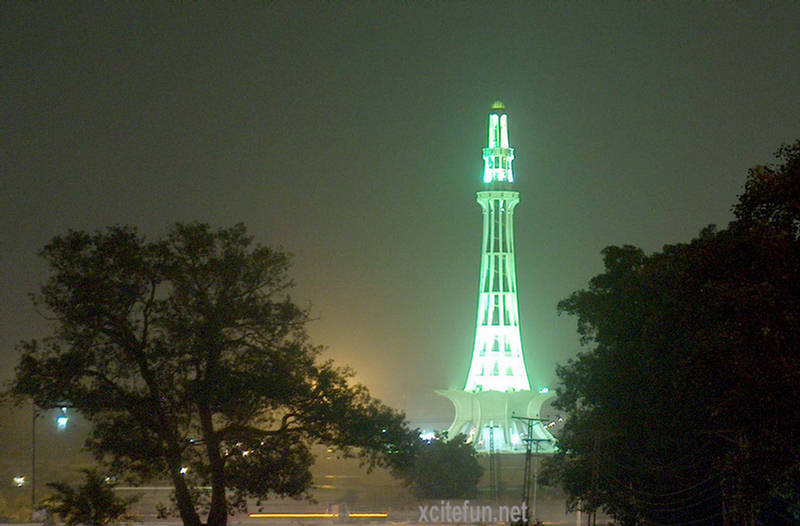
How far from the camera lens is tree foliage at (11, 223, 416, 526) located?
3122cm

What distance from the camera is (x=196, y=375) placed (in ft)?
103

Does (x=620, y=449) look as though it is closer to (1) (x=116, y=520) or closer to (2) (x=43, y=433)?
(1) (x=116, y=520)

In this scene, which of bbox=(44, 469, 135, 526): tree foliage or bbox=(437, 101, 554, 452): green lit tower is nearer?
bbox=(44, 469, 135, 526): tree foliage

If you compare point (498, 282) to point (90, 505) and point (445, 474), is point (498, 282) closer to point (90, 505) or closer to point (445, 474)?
point (445, 474)

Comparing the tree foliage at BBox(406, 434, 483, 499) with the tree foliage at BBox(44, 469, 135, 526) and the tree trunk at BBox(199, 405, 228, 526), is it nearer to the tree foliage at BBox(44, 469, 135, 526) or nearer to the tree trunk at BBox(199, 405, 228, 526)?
the tree trunk at BBox(199, 405, 228, 526)

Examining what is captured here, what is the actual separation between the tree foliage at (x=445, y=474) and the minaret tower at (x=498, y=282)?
18.5 metres

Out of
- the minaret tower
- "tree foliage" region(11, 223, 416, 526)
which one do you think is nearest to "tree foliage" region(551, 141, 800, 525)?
"tree foliage" region(11, 223, 416, 526)

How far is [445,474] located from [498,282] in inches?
837

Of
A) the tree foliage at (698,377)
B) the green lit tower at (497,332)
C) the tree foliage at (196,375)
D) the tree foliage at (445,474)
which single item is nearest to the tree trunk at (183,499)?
the tree foliage at (196,375)

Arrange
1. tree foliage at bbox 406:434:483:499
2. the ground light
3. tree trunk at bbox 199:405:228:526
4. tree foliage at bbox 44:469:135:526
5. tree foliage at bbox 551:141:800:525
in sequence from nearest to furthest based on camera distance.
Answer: tree foliage at bbox 551:141:800:525 < tree foliage at bbox 44:469:135:526 < tree trunk at bbox 199:405:228:526 < the ground light < tree foliage at bbox 406:434:483:499

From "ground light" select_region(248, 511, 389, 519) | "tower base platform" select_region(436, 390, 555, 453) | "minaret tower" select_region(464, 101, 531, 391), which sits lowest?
"ground light" select_region(248, 511, 389, 519)

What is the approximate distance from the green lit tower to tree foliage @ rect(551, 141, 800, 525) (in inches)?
1317

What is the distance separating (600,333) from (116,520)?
1621cm

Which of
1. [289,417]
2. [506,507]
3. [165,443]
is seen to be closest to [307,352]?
[289,417]
